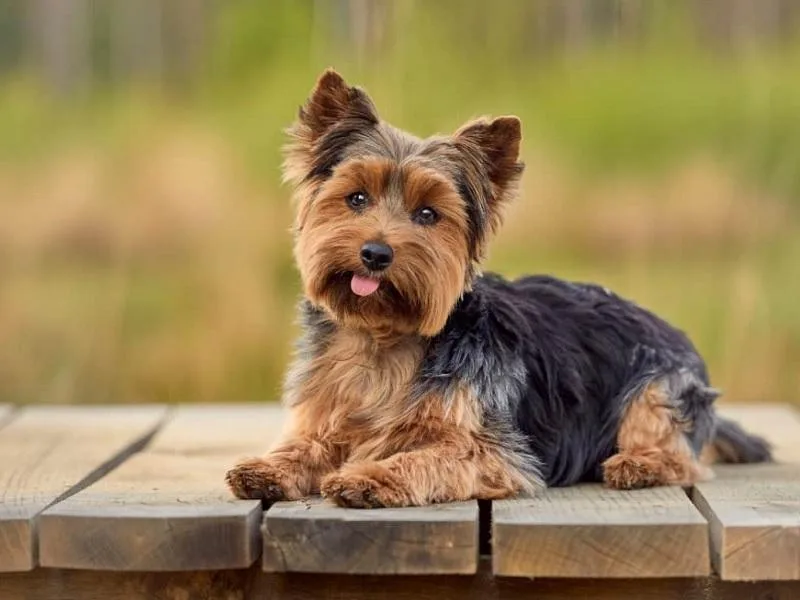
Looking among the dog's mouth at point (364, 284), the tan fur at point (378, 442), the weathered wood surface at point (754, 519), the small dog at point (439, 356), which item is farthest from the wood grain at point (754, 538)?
the dog's mouth at point (364, 284)

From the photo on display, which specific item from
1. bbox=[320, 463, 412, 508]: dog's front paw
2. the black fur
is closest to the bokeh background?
the black fur

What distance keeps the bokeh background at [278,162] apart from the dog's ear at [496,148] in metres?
2.53

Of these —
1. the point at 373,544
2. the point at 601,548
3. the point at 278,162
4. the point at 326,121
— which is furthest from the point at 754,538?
the point at 278,162

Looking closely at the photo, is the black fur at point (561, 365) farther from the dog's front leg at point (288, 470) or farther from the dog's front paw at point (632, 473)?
the dog's front leg at point (288, 470)

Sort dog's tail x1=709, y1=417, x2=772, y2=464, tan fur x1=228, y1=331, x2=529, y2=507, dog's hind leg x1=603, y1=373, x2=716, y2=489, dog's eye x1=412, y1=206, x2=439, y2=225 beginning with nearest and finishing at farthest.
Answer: tan fur x1=228, y1=331, x2=529, y2=507, dog's eye x1=412, y1=206, x2=439, y2=225, dog's hind leg x1=603, y1=373, x2=716, y2=489, dog's tail x1=709, y1=417, x2=772, y2=464

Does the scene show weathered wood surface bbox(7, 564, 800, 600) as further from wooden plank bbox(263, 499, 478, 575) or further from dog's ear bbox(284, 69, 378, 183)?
dog's ear bbox(284, 69, 378, 183)

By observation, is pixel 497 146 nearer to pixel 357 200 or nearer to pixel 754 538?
pixel 357 200

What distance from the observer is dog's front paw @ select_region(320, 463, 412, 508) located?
3330 mm

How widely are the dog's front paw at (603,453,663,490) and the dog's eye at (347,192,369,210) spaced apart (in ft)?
3.45

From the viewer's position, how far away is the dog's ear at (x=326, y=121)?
12.4 feet

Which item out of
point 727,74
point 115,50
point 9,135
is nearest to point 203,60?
point 115,50

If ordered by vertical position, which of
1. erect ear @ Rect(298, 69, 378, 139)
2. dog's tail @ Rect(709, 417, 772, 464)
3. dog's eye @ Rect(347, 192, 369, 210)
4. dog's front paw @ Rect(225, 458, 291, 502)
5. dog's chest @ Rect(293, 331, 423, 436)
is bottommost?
dog's tail @ Rect(709, 417, 772, 464)

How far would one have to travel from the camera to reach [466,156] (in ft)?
12.4

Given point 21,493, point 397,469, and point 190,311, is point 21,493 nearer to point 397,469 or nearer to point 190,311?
point 397,469
